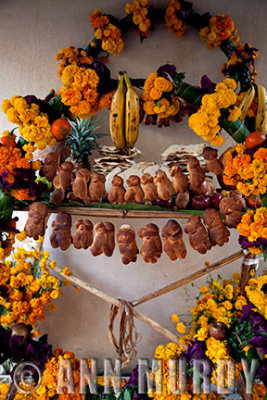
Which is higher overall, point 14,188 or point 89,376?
point 14,188

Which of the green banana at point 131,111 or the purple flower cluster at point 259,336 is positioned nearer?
the purple flower cluster at point 259,336

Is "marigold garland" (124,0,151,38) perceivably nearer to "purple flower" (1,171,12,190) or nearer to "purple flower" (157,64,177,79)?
"purple flower" (157,64,177,79)

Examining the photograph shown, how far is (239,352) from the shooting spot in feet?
5.46

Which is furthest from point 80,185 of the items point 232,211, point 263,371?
point 263,371

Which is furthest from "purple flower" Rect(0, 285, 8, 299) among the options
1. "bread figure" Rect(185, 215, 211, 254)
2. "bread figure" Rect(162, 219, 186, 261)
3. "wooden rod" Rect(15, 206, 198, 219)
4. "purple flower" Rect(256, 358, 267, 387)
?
"purple flower" Rect(256, 358, 267, 387)

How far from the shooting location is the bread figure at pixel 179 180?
1629mm

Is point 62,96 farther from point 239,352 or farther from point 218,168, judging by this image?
point 239,352

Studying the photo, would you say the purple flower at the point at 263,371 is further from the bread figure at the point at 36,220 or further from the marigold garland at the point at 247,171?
the bread figure at the point at 36,220

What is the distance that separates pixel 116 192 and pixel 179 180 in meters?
0.28

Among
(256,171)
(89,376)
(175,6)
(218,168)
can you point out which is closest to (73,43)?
(175,6)

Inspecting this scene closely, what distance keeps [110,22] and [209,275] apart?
1615 mm

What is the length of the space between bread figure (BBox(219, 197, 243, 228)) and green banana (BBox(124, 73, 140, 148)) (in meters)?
0.56

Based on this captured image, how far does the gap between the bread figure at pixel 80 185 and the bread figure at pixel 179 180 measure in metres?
0.38

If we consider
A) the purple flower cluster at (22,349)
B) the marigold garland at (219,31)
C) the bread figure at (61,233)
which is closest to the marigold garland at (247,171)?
the bread figure at (61,233)
